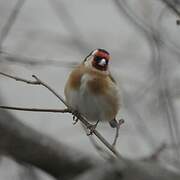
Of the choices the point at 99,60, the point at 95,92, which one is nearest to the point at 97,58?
the point at 99,60

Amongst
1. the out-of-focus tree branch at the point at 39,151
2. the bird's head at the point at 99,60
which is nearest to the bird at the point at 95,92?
the bird's head at the point at 99,60

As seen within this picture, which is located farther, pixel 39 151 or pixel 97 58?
pixel 39 151

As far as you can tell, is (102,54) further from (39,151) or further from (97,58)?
(39,151)

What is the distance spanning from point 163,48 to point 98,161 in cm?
64

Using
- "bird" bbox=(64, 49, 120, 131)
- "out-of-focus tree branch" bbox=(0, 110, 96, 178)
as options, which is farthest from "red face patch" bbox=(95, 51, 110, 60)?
"out-of-focus tree branch" bbox=(0, 110, 96, 178)

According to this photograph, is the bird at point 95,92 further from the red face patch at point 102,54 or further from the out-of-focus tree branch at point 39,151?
the out-of-focus tree branch at point 39,151

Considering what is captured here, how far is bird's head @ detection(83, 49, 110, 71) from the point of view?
3215 millimetres

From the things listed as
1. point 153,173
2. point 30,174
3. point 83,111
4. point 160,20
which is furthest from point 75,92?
point 30,174

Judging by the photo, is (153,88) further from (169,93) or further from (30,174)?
(30,174)

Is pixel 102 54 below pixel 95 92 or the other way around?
the other way around

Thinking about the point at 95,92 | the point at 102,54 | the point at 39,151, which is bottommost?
the point at 39,151

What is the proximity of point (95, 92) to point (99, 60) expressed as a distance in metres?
0.16

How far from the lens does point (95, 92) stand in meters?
3.16

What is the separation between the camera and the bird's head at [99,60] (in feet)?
10.5
